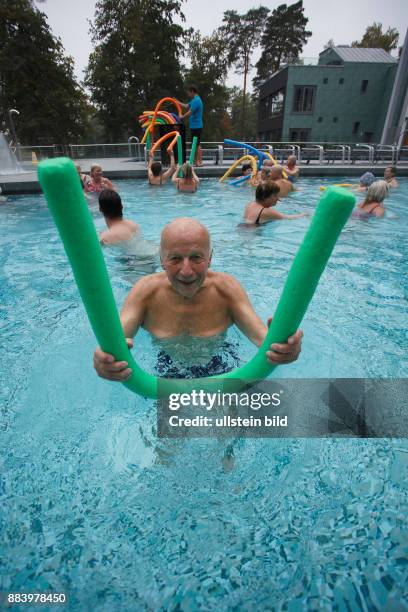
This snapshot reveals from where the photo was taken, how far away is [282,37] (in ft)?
124

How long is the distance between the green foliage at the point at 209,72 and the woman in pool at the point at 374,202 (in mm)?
33700

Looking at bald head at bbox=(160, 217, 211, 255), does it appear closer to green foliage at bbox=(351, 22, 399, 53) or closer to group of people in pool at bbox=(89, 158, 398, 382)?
group of people in pool at bbox=(89, 158, 398, 382)

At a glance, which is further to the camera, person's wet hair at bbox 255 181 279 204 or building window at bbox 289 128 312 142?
building window at bbox 289 128 312 142

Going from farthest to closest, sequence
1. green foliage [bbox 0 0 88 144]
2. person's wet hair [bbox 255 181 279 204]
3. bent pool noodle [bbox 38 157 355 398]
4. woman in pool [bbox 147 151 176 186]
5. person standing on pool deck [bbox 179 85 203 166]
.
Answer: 1. green foliage [bbox 0 0 88 144]
2. person standing on pool deck [bbox 179 85 203 166]
3. woman in pool [bbox 147 151 176 186]
4. person's wet hair [bbox 255 181 279 204]
5. bent pool noodle [bbox 38 157 355 398]

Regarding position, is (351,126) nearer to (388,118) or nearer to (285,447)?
(388,118)

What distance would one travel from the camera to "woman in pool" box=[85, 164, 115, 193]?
9016mm

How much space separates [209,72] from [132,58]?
8.75 meters

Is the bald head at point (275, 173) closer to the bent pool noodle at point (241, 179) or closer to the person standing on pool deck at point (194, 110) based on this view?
the bent pool noodle at point (241, 179)

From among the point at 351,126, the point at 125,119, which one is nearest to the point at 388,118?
the point at 351,126

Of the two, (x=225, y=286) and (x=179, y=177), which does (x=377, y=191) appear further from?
(x=179, y=177)

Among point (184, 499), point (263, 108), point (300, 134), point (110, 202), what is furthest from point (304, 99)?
point (184, 499)

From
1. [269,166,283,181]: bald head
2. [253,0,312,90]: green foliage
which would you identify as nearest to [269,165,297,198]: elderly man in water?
[269,166,283,181]: bald head

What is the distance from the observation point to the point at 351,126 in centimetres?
3023

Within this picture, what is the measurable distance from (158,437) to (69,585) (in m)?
0.93
